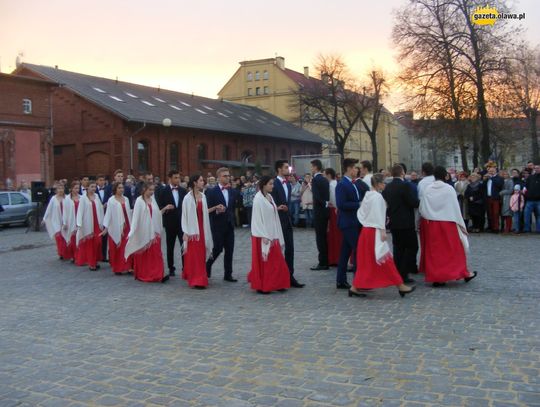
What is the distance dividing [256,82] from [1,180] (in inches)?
1814

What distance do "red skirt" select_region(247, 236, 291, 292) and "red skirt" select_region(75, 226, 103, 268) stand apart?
4.81 m

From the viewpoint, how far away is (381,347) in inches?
224

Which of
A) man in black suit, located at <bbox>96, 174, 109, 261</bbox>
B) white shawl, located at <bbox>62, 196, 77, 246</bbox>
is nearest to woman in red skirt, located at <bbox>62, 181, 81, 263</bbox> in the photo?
white shawl, located at <bbox>62, 196, 77, 246</bbox>

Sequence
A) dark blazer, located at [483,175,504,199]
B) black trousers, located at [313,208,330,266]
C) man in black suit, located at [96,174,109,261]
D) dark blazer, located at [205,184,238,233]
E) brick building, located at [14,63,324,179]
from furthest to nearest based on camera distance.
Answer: brick building, located at [14,63,324,179], dark blazer, located at [483,175,504,199], man in black suit, located at [96,174,109,261], black trousers, located at [313,208,330,266], dark blazer, located at [205,184,238,233]

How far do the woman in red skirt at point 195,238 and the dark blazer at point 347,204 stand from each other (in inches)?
90.4

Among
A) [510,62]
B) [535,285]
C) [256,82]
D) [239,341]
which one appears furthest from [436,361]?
[256,82]

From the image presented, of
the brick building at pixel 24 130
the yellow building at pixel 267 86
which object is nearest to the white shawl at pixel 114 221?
the brick building at pixel 24 130

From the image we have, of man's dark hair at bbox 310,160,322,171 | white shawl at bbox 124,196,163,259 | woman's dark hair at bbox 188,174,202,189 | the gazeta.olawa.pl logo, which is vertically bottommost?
white shawl at bbox 124,196,163,259

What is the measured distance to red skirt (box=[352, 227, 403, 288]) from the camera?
7.83 metres

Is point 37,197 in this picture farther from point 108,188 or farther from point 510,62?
point 510,62

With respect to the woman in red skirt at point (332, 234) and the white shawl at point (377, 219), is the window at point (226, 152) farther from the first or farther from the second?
the white shawl at point (377, 219)

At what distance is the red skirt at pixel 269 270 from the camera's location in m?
8.68

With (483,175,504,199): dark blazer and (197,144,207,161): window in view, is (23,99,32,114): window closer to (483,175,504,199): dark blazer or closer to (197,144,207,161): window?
(197,144,207,161): window

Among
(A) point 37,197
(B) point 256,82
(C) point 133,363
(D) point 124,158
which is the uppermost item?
(B) point 256,82
